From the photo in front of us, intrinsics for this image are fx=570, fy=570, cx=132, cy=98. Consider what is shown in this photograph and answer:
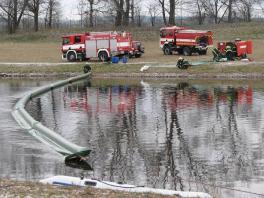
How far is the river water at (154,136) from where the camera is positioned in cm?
1427

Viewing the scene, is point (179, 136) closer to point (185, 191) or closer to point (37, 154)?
point (37, 154)

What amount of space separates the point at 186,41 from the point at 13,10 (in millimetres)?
48470

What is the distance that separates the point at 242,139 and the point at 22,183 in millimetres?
8650

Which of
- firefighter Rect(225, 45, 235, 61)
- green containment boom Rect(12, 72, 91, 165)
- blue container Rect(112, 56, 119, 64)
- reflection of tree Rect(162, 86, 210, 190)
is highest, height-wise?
firefighter Rect(225, 45, 235, 61)

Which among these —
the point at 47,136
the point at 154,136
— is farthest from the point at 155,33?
the point at 47,136

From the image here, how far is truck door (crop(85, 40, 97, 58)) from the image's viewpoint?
4812 cm

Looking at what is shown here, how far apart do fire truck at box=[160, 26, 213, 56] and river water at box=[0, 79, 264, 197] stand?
15.9m

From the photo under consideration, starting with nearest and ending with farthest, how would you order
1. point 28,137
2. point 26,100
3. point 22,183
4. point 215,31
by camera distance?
point 22,183, point 28,137, point 26,100, point 215,31

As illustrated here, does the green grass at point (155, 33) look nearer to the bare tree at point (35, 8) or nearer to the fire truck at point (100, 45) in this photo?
the bare tree at point (35, 8)

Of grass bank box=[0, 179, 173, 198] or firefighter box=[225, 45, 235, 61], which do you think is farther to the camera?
firefighter box=[225, 45, 235, 61]

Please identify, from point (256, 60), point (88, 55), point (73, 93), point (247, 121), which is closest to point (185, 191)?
point (247, 121)

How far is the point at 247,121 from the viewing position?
72.0 ft

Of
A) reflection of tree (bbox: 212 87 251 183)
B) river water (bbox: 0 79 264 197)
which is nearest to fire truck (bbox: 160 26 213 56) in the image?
river water (bbox: 0 79 264 197)

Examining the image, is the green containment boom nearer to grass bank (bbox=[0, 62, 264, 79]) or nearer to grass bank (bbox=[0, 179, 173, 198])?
grass bank (bbox=[0, 179, 173, 198])
